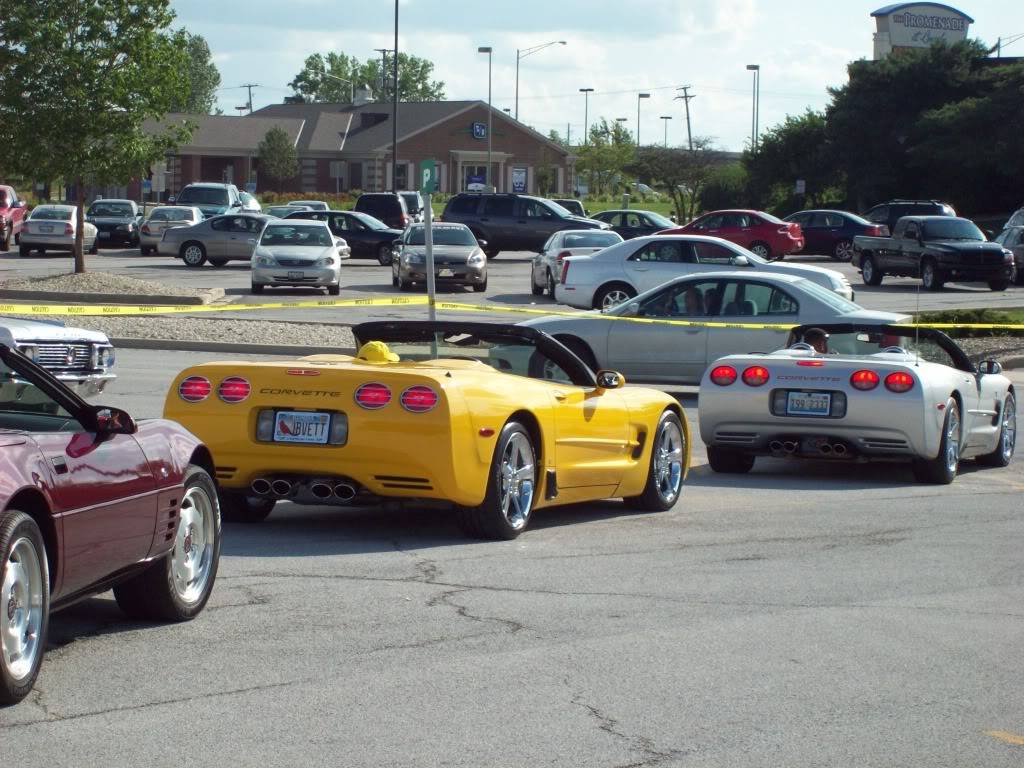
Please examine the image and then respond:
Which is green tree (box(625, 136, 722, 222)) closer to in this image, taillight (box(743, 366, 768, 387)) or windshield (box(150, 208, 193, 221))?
windshield (box(150, 208, 193, 221))

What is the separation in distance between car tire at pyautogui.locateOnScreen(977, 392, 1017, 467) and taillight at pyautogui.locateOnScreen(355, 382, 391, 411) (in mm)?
7052

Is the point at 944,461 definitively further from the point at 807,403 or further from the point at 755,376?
the point at 755,376

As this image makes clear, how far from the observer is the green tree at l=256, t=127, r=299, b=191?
89.1 metres

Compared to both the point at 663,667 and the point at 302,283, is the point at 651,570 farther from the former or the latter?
the point at 302,283

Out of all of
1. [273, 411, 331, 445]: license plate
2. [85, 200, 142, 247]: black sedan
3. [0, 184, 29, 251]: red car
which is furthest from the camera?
[85, 200, 142, 247]: black sedan

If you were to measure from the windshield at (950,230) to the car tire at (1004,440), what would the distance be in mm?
25431

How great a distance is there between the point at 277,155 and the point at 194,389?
81288mm

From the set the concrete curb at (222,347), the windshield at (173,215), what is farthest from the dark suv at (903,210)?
the concrete curb at (222,347)

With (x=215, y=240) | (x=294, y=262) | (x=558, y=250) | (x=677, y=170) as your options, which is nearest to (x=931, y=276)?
(x=558, y=250)

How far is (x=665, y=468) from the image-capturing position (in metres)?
11.1

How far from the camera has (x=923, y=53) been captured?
7125 centimetres

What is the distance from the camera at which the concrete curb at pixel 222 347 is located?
22641 mm

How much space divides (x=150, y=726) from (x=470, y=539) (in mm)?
4091

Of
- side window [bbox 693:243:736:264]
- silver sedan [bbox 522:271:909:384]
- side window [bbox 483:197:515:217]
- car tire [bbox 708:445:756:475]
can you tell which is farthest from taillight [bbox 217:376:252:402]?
side window [bbox 483:197:515:217]
